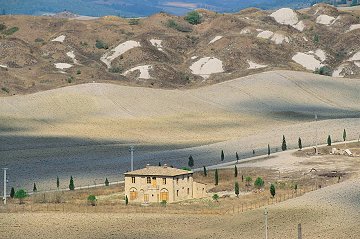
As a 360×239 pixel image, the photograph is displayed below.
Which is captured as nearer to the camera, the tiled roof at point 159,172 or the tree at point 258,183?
the tiled roof at point 159,172

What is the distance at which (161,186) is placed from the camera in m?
84.9

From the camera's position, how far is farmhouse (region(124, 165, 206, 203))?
3332 inches

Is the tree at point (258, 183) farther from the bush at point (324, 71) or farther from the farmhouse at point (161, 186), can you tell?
the bush at point (324, 71)

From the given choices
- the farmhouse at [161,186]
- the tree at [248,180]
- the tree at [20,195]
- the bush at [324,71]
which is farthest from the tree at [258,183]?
the bush at [324,71]

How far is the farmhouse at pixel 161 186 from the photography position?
84625mm

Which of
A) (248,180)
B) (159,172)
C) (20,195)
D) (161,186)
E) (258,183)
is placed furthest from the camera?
(248,180)

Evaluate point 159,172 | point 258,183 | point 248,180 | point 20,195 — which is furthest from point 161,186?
point 20,195

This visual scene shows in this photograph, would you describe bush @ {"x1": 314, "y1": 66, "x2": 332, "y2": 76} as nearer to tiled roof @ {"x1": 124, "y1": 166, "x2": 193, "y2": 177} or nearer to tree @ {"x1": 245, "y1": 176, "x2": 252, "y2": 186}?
tree @ {"x1": 245, "y1": 176, "x2": 252, "y2": 186}

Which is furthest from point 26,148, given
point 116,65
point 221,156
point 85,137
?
point 116,65

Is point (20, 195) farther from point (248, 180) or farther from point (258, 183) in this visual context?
A: point (248, 180)

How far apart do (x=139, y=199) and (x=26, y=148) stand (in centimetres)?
2935

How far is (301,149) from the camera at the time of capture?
104562mm

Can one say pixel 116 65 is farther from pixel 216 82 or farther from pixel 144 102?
pixel 144 102

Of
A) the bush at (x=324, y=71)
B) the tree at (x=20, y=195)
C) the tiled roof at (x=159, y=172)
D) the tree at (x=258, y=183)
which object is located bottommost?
the tree at (x=20, y=195)
